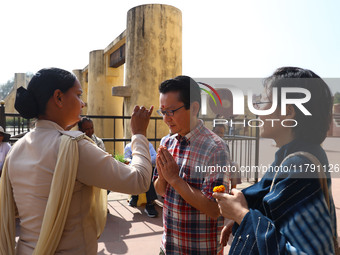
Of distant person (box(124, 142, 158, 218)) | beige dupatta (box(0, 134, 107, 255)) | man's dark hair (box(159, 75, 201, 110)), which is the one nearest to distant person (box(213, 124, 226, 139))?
distant person (box(124, 142, 158, 218))

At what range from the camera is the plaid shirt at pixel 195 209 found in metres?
1.67

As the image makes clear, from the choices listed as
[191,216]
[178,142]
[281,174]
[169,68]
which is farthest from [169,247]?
[169,68]

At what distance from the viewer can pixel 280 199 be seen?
101 centimetres

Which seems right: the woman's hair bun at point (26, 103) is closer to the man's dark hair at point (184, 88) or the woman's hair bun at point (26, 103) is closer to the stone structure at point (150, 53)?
the man's dark hair at point (184, 88)

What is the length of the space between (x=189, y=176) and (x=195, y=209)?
0.70ft

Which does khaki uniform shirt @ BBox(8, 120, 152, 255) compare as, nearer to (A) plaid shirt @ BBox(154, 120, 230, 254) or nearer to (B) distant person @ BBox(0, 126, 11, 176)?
(A) plaid shirt @ BBox(154, 120, 230, 254)

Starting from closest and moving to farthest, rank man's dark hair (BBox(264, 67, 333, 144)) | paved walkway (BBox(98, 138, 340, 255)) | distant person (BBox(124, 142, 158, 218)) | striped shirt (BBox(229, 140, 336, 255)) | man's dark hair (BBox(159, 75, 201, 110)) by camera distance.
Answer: striped shirt (BBox(229, 140, 336, 255)) < man's dark hair (BBox(264, 67, 333, 144)) < man's dark hair (BBox(159, 75, 201, 110)) < paved walkway (BBox(98, 138, 340, 255)) < distant person (BBox(124, 142, 158, 218))

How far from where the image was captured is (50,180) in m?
1.26

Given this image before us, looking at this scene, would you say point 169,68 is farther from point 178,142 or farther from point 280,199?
point 280,199

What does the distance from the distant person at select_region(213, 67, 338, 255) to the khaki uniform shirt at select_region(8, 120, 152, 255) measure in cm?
51

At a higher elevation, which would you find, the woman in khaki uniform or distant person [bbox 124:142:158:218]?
the woman in khaki uniform

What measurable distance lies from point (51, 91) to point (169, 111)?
2.69ft

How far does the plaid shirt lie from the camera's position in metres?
1.67

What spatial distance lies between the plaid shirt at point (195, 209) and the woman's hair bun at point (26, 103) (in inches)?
38.4
